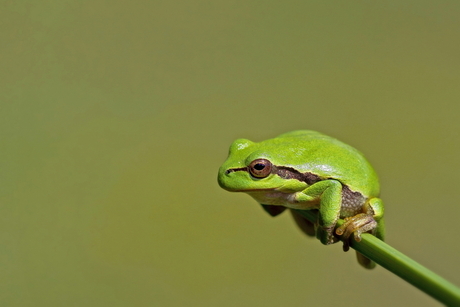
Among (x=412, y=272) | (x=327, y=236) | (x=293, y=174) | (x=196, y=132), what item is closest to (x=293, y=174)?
(x=293, y=174)

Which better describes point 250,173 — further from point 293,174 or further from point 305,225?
point 305,225

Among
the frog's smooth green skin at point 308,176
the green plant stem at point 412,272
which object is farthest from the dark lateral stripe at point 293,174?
the green plant stem at point 412,272

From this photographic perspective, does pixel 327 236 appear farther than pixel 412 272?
Yes

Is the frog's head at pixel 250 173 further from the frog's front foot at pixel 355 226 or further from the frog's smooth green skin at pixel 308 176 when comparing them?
the frog's front foot at pixel 355 226

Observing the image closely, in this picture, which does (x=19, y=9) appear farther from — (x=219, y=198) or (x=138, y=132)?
(x=219, y=198)

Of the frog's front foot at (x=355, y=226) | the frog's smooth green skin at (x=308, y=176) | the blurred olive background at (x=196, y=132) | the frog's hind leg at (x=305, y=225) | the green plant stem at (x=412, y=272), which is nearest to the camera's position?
the green plant stem at (x=412, y=272)

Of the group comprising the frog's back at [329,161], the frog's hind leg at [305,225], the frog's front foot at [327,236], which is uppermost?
the frog's back at [329,161]
